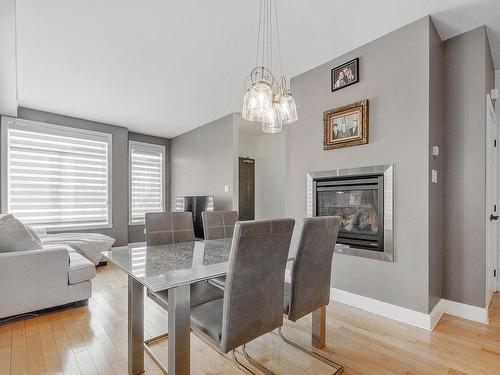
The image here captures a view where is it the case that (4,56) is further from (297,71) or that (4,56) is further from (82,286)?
(297,71)

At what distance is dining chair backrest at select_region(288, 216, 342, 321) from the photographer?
152 centimetres

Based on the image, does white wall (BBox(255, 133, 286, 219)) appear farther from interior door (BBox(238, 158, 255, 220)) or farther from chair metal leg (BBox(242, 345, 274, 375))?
chair metal leg (BBox(242, 345, 274, 375))

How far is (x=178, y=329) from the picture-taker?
121 centimetres

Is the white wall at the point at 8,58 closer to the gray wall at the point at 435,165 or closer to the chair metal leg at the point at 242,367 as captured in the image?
the chair metal leg at the point at 242,367

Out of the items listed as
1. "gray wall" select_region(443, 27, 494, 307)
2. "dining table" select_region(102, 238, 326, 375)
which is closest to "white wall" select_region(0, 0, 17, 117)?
"dining table" select_region(102, 238, 326, 375)

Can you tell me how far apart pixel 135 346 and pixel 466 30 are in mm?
3733

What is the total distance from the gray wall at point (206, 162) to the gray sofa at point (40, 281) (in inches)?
102

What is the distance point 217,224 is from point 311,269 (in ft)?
4.24

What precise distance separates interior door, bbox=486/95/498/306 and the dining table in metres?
1.85

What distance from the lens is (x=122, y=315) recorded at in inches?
98.7

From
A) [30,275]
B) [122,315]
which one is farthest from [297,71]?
[30,275]

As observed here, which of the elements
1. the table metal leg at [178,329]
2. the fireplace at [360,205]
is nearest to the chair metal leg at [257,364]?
the table metal leg at [178,329]

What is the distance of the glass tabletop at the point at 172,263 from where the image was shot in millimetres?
1248

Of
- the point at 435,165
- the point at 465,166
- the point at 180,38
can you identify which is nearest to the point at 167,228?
the point at 180,38
